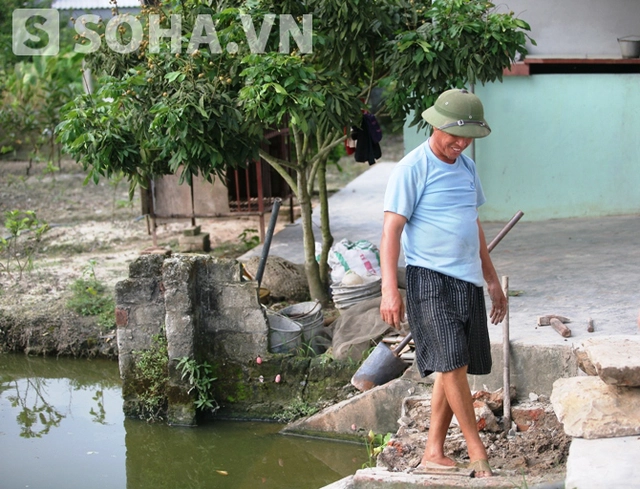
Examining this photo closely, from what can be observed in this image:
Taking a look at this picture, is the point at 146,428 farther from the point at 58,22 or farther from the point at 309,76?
the point at 58,22

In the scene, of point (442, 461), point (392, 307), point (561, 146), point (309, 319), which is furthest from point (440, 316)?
point (561, 146)

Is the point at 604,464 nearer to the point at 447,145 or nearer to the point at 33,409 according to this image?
the point at 447,145

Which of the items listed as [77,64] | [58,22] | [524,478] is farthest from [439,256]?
[58,22]

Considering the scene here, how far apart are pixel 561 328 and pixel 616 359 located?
1246 millimetres

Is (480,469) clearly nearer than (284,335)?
Yes

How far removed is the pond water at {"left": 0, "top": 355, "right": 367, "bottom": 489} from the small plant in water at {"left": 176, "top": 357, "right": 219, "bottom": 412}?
16cm

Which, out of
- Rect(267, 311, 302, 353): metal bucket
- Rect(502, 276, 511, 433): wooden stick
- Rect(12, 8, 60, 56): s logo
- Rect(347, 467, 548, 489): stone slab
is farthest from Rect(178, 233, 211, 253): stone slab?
Rect(12, 8, 60, 56): s logo

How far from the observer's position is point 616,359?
3.94 m

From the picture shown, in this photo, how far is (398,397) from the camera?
5.34m

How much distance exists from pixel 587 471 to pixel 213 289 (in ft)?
10.5

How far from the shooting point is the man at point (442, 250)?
3783mm

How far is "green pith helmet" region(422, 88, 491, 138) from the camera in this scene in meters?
3.75

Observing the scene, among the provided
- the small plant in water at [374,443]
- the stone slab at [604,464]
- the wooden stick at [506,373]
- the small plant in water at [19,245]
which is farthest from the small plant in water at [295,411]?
the small plant in water at [19,245]

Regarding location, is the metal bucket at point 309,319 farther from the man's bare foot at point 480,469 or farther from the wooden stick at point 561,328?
the man's bare foot at point 480,469
